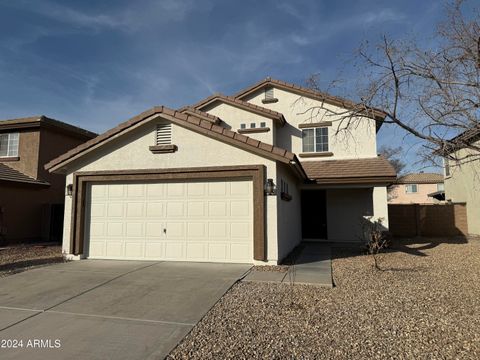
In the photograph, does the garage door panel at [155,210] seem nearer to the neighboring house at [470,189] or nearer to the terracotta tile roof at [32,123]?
the terracotta tile roof at [32,123]

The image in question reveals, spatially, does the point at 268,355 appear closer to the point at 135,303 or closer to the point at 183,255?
the point at 135,303

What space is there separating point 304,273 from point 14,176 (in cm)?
1415

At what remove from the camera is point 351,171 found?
13.7 metres

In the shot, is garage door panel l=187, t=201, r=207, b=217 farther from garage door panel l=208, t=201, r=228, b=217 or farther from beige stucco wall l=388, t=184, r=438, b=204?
beige stucco wall l=388, t=184, r=438, b=204

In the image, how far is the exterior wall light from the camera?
8891mm

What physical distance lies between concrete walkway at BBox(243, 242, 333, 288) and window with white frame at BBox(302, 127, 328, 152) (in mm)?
6678

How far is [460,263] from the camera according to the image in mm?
9484

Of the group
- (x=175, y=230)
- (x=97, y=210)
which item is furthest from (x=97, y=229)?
(x=175, y=230)

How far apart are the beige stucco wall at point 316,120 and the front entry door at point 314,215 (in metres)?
1.78

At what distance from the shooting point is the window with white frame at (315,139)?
15766 mm

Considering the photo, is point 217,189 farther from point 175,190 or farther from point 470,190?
point 470,190

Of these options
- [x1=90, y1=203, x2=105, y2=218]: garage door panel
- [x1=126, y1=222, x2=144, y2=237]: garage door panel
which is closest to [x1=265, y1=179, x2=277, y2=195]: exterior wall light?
[x1=126, y1=222, x2=144, y2=237]: garage door panel

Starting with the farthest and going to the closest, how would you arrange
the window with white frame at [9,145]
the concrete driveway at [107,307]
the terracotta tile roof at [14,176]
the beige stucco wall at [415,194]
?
the beige stucco wall at [415,194], the window with white frame at [9,145], the terracotta tile roof at [14,176], the concrete driveway at [107,307]

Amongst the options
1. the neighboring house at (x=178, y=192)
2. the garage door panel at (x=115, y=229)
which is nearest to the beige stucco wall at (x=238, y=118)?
the neighboring house at (x=178, y=192)
